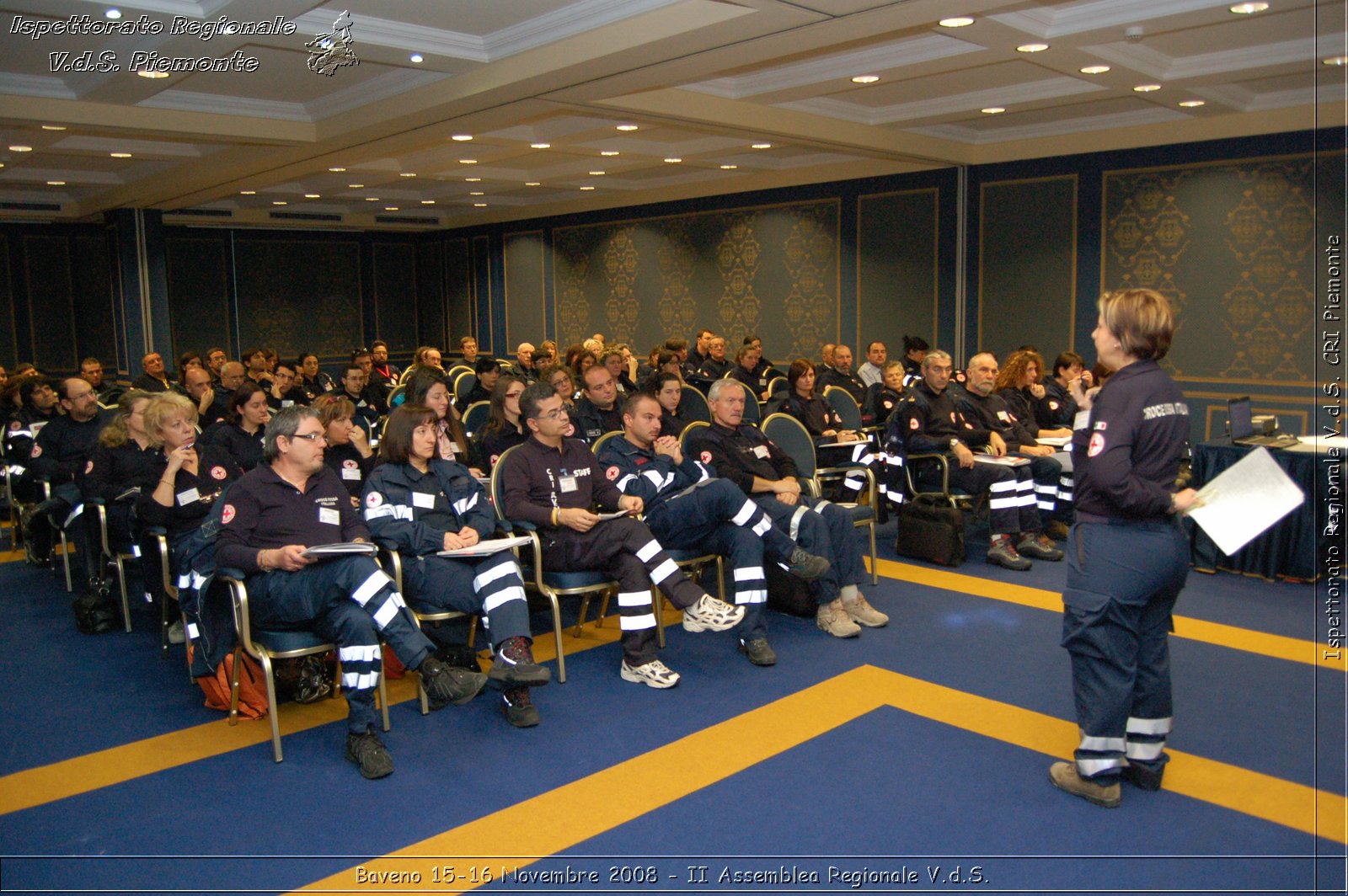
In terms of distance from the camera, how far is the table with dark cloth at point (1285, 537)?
18.5ft

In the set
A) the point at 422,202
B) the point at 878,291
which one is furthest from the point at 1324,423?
the point at 422,202

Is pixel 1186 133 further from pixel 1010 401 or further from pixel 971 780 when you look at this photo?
pixel 971 780

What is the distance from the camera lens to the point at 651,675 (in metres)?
4.29

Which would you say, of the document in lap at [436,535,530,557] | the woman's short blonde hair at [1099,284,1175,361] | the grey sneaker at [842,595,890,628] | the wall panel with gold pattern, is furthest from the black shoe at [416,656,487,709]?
the wall panel with gold pattern

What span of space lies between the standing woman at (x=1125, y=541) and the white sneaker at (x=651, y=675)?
170 cm

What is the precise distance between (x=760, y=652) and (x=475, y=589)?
1341 millimetres

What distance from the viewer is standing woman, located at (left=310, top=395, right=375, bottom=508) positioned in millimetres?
4742

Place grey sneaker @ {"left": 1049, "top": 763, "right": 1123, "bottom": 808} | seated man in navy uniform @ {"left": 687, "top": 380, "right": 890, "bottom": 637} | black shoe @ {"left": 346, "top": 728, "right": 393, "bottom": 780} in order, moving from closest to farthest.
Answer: grey sneaker @ {"left": 1049, "top": 763, "right": 1123, "bottom": 808} < black shoe @ {"left": 346, "top": 728, "right": 393, "bottom": 780} < seated man in navy uniform @ {"left": 687, "top": 380, "right": 890, "bottom": 637}

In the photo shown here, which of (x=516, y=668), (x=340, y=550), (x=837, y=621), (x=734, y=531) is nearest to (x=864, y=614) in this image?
(x=837, y=621)

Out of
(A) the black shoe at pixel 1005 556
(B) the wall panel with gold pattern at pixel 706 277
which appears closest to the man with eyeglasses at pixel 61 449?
(A) the black shoe at pixel 1005 556

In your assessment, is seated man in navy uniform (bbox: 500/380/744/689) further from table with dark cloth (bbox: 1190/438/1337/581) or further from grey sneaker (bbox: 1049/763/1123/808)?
table with dark cloth (bbox: 1190/438/1337/581)

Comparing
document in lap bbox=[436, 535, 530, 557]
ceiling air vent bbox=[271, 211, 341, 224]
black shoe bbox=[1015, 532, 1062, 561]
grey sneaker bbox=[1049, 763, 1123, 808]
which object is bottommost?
grey sneaker bbox=[1049, 763, 1123, 808]

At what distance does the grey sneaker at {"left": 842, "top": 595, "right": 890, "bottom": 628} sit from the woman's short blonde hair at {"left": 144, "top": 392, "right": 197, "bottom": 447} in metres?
3.35

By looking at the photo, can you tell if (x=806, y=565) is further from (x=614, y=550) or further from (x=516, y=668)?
(x=516, y=668)
